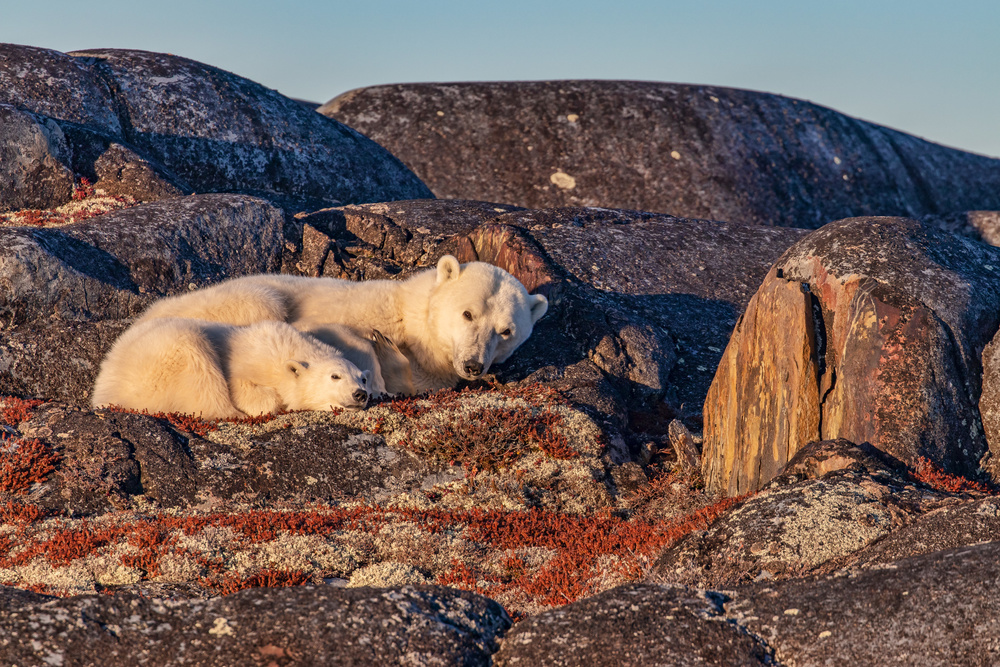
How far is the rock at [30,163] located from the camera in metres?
13.6

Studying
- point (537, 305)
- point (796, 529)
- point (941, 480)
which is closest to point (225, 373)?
point (537, 305)

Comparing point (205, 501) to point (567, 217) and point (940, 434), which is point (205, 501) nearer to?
point (940, 434)

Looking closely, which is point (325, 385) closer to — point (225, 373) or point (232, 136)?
point (225, 373)

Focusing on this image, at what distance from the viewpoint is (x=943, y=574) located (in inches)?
156

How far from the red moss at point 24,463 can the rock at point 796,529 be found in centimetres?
509

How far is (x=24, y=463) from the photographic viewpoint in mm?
7207

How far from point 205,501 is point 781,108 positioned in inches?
1090

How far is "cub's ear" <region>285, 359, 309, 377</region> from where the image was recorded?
831 cm

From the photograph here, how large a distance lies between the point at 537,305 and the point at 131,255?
5.71 metres

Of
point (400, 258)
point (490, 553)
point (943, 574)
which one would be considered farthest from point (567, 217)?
point (943, 574)

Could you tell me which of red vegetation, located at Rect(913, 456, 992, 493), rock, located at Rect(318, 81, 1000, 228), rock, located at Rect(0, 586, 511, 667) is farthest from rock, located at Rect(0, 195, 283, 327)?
rock, located at Rect(318, 81, 1000, 228)

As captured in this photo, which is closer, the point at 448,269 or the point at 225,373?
the point at 225,373

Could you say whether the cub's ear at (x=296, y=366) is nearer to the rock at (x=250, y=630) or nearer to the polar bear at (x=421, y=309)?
the polar bear at (x=421, y=309)

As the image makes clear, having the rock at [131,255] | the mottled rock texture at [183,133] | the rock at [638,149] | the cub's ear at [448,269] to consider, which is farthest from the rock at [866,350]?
the rock at [638,149]
